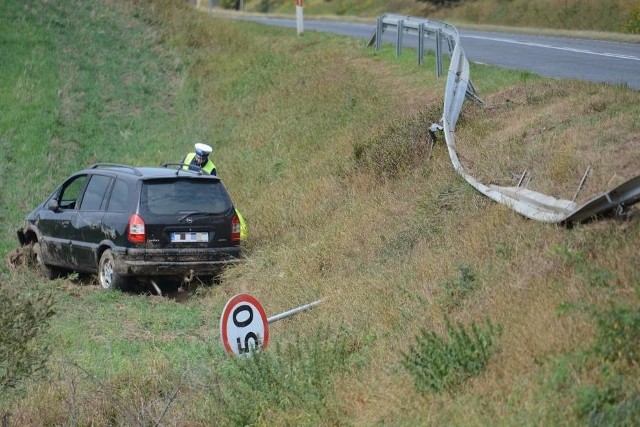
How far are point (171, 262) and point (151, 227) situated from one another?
516mm

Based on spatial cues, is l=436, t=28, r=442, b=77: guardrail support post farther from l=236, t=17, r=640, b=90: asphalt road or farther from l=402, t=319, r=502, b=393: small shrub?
l=402, t=319, r=502, b=393: small shrub

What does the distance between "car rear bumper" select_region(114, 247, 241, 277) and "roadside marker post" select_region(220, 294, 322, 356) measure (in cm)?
475

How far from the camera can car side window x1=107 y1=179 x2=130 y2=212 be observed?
14.3m

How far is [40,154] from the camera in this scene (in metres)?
22.4

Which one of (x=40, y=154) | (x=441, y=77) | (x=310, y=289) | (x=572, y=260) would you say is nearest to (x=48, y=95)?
(x=40, y=154)

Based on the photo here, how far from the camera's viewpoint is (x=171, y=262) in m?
14.1

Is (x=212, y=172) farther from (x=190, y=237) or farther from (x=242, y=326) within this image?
(x=242, y=326)

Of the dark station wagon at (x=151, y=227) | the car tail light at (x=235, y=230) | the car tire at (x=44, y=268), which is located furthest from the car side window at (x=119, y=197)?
the car tire at (x=44, y=268)

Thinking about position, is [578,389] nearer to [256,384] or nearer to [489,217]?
[256,384]

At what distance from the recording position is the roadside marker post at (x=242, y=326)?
9.20 m

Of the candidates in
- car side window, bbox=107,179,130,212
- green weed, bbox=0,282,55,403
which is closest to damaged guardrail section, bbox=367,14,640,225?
car side window, bbox=107,179,130,212

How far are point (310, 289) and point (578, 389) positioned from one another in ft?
18.5

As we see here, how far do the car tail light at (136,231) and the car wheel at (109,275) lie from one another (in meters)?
0.44

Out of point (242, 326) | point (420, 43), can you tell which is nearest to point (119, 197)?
point (242, 326)
